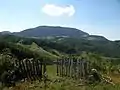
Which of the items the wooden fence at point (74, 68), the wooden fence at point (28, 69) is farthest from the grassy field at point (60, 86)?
the wooden fence at point (74, 68)

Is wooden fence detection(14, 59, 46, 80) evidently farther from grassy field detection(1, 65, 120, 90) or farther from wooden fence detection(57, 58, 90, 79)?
wooden fence detection(57, 58, 90, 79)

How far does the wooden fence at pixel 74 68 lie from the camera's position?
73.4ft

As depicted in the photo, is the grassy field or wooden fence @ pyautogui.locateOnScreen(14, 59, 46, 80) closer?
the grassy field

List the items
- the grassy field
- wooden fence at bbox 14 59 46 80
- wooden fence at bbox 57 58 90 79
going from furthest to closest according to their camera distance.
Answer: wooden fence at bbox 57 58 90 79, wooden fence at bbox 14 59 46 80, the grassy field

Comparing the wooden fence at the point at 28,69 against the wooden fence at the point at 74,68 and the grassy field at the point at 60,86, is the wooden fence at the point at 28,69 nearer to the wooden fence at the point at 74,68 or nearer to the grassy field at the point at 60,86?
the grassy field at the point at 60,86

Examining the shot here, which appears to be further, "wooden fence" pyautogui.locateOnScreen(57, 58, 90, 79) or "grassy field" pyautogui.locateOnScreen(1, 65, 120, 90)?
"wooden fence" pyautogui.locateOnScreen(57, 58, 90, 79)

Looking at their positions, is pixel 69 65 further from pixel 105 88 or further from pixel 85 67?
pixel 105 88

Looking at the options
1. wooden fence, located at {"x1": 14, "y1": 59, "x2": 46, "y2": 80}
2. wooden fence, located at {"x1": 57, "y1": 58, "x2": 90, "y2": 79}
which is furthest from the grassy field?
wooden fence, located at {"x1": 57, "y1": 58, "x2": 90, "y2": 79}

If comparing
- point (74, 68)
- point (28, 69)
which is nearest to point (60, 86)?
point (28, 69)

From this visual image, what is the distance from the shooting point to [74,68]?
2270 cm

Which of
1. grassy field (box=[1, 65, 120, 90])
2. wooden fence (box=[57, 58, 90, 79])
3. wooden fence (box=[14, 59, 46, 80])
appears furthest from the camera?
wooden fence (box=[57, 58, 90, 79])

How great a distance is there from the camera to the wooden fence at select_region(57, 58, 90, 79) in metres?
22.4

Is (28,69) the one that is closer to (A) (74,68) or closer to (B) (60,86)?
(A) (74,68)

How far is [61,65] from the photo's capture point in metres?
24.3
